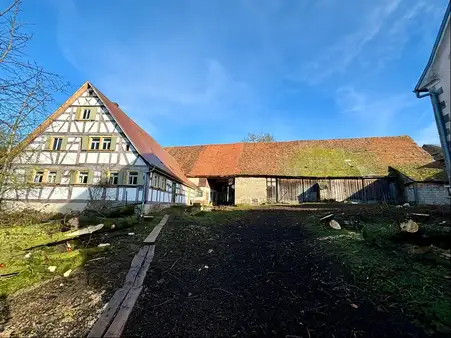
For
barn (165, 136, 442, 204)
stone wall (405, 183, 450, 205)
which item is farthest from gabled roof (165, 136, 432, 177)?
stone wall (405, 183, 450, 205)

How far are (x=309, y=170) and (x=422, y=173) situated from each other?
26.9ft

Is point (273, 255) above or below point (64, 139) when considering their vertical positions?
below

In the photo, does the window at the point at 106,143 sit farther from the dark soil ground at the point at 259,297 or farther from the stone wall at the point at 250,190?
the stone wall at the point at 250,190

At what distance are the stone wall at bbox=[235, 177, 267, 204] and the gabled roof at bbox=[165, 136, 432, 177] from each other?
2.18 feet

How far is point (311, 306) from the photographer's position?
389 centimetres

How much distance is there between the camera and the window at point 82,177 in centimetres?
1464

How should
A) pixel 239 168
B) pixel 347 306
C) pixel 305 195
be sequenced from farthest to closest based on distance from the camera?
pixel 239 168
pixel 305 195
pixel 347 306

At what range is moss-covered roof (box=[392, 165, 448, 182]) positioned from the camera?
1702cm

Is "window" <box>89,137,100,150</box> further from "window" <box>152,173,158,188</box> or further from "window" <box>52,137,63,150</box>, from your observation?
"window" <box>152,173,158,188</box>

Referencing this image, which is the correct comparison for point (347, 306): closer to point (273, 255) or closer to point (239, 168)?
point (273, 255)

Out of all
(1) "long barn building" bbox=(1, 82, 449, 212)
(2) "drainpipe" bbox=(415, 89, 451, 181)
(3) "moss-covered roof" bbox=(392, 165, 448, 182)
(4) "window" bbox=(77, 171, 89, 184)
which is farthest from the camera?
(3) "moss-covered roof" bbox=(392, 165, 448, 182)

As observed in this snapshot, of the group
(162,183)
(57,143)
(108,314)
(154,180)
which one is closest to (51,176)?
(57,143)

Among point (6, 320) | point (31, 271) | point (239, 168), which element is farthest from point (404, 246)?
point (239, 168)

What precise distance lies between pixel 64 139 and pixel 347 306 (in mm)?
17443
